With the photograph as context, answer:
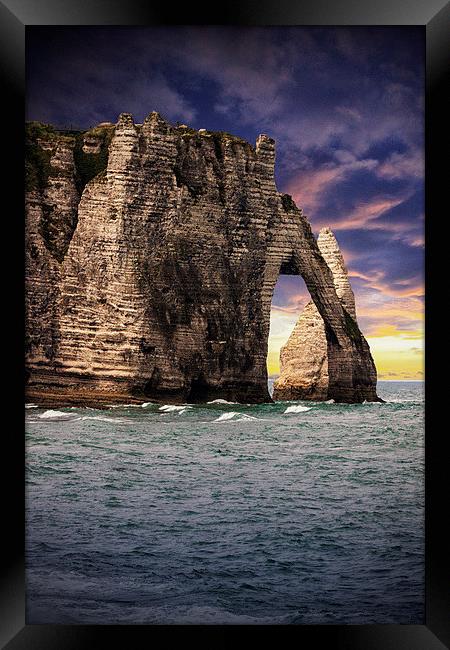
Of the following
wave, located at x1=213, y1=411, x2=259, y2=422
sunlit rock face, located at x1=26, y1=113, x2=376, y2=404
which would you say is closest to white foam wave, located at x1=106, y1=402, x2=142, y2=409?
sunlit rock face, located at x1=26, y1=113, x2=376, y2=404

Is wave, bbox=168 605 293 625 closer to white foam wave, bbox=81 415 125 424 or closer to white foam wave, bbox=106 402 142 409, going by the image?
white foam wave, bbox=81 415 125 424

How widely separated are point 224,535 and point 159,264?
38.9 feet

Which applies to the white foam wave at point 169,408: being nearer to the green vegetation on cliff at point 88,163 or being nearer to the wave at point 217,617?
the green vegetation on cliff at point 88,163

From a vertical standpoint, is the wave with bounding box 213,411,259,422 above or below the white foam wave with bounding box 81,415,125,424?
below

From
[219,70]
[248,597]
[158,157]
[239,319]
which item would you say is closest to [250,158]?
[158,157]

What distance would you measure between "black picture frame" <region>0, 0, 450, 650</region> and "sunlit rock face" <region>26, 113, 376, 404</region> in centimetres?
881

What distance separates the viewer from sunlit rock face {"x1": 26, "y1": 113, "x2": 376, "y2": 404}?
675 inches

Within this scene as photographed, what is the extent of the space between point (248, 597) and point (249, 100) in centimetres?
578

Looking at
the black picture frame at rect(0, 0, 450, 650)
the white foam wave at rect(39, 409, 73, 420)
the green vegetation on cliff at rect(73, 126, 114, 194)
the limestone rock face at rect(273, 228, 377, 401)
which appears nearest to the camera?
the black picture frame at rect(0, 0, 450, 650)

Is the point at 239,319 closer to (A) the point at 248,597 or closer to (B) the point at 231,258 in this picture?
(B) the point at 231,258

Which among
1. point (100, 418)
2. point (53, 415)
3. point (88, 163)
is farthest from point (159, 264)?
point (53, 415)

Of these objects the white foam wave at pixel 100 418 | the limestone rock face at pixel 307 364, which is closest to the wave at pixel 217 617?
the white foam wave at pixel 100 418
